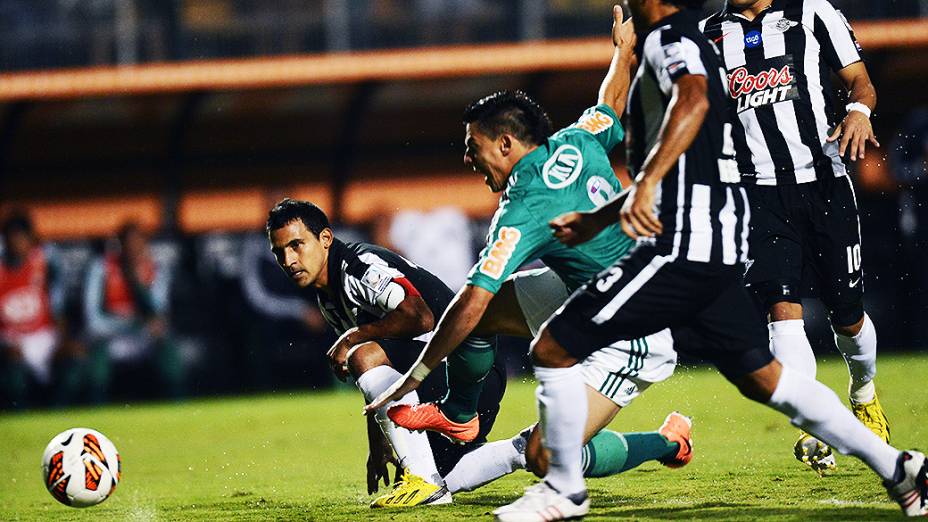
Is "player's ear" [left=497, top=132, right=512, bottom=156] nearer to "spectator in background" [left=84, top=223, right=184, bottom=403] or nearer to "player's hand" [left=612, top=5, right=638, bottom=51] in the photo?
"player's hand" [left=612, top=5, right=638, bottom=51]

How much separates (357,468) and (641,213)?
391 cm

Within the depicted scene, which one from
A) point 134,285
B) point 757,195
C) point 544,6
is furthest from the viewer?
point 544,6

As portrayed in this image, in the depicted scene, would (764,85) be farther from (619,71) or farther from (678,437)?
(678,437)

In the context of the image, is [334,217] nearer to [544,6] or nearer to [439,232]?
[439,232]

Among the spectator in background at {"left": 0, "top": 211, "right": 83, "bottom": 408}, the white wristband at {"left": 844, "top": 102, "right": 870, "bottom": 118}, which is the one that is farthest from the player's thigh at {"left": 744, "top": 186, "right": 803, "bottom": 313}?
the spectator in background at {"left": 0, "top": 211, "right": 83, "bottom": 408}

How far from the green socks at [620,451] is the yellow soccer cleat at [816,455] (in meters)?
0.75

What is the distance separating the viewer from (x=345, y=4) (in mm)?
15742

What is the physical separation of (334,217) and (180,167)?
1839 mm

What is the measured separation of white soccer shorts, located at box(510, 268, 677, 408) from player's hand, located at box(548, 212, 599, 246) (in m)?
0.58

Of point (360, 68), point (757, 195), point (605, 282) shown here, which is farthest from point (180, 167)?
point (605, 282)

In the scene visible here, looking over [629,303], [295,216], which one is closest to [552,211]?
[629,303]

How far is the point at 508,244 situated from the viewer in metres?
5.09

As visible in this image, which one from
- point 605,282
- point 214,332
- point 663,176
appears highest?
point 663,176

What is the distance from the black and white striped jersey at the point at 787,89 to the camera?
6535 mm
